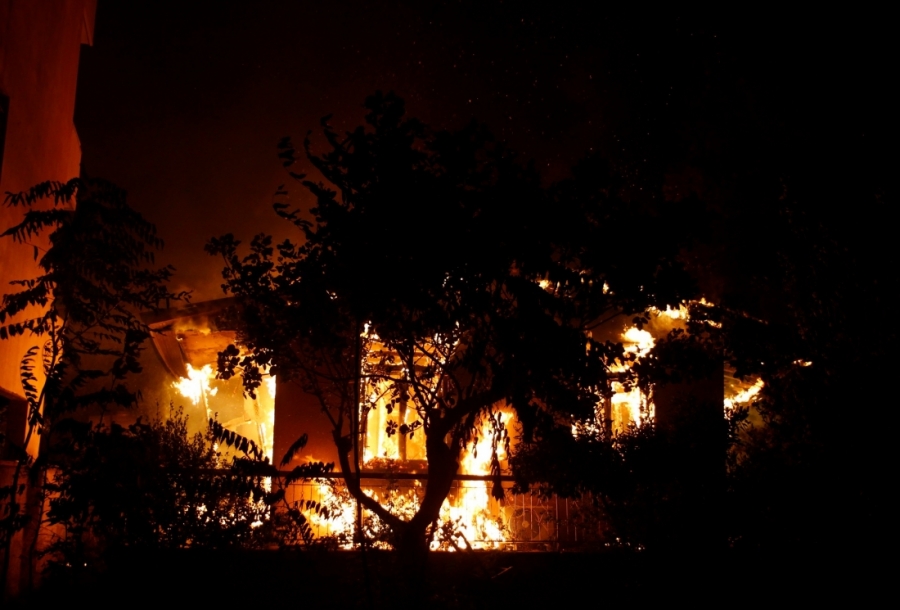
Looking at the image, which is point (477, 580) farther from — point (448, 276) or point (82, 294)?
point (82, 294)

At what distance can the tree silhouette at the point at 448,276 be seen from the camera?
7898mm

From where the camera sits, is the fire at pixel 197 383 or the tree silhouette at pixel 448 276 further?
the fire at pixel 197 383

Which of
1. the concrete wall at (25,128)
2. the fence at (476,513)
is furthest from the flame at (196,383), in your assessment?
the fence at (476,513)

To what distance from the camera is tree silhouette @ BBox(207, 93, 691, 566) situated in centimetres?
790

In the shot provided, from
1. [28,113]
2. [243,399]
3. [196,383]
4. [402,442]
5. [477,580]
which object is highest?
[28,113]

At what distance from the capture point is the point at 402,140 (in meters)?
7.89

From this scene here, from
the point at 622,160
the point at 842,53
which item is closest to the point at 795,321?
the point at 842,53

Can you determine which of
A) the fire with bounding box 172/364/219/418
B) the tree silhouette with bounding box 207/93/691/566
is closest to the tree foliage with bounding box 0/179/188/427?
the tree silhouette with bounding box 207/93/691/566

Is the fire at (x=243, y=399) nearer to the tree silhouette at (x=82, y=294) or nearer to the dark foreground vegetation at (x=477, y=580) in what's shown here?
the dark foreground vegetation at (x=477, y=580)

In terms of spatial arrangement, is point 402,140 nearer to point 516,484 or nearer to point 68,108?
point 516,484

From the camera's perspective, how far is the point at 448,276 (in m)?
8.20

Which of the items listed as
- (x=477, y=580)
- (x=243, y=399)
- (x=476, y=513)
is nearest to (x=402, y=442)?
(x=476, y=513)

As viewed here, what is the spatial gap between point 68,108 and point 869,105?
13484 mm

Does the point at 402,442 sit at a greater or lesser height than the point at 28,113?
lesser
